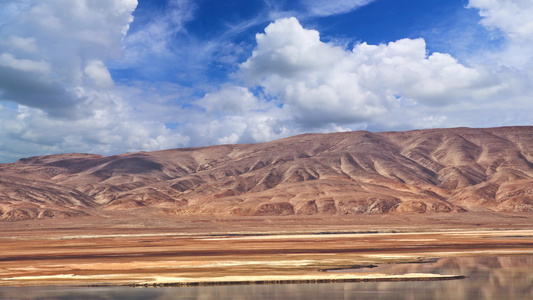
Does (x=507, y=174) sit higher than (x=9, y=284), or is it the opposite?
(x=507, y=174)

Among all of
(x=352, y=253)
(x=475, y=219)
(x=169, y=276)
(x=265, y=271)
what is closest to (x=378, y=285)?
(x=265, y=271)

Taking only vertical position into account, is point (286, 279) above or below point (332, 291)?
above

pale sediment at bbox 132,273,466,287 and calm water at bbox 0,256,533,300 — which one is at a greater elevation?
pale sediment at bbox 132,273,466,287

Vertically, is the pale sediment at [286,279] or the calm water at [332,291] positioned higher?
the pale sediment at [286,279]

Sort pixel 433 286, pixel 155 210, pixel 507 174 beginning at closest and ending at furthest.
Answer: pixel 433 286, pixel 155 210, pixel 507 174

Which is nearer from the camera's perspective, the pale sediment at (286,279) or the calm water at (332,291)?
the calm water at (332,291)

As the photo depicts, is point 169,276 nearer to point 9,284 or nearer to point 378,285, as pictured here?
point 9,284

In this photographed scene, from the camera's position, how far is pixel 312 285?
2942 cm

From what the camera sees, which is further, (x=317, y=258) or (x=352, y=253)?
(x=352, y=253)

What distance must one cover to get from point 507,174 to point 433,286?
6969 inches

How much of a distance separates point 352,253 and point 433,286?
65.7ft

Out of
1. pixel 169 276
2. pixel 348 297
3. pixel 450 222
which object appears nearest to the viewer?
pixel 348 297

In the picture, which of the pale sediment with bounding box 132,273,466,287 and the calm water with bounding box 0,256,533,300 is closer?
the calm water with bounding box 0,256,533,300

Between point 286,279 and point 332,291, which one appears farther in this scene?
point 286,279
